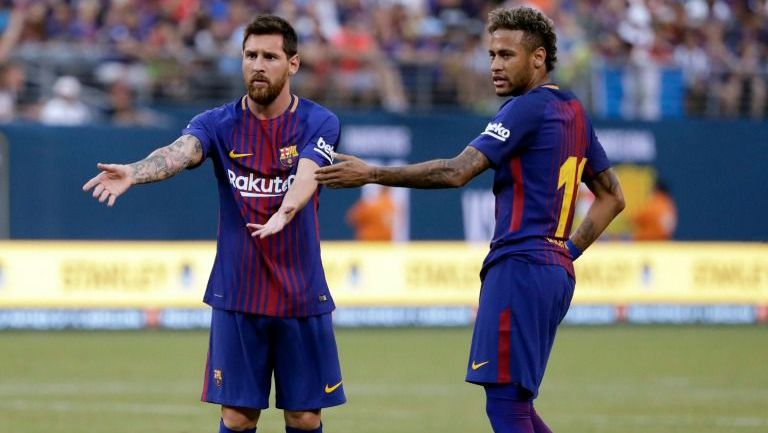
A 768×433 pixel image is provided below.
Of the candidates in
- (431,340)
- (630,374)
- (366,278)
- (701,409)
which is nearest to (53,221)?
(366,278)

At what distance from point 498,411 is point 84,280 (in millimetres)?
12652

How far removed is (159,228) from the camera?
2078 cm

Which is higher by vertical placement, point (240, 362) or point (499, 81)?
point (499, 81)

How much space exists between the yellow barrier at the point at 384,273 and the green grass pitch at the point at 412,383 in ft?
1.71

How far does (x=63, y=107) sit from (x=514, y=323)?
1436 cm

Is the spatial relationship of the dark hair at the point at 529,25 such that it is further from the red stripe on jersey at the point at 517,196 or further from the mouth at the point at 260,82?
the mouth at the point at 260,82

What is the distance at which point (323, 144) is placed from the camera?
717 cm

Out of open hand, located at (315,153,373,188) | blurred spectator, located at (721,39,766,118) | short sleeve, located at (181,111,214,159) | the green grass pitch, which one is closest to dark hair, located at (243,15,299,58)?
short sleeve, located at (181,111,214,159)

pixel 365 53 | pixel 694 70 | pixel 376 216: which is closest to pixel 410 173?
pixel 376 216

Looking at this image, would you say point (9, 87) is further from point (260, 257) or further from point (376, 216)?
point (260, 257)

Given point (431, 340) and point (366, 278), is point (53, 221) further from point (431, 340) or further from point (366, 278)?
point (431, 340)

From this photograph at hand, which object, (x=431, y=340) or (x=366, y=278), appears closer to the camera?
(x=431, y=340)

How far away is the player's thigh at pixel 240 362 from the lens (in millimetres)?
7242

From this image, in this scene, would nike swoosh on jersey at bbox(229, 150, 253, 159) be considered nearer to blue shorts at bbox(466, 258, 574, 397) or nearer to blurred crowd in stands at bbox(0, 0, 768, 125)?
blue shorts at bbox(466, 258, 574, 397)
